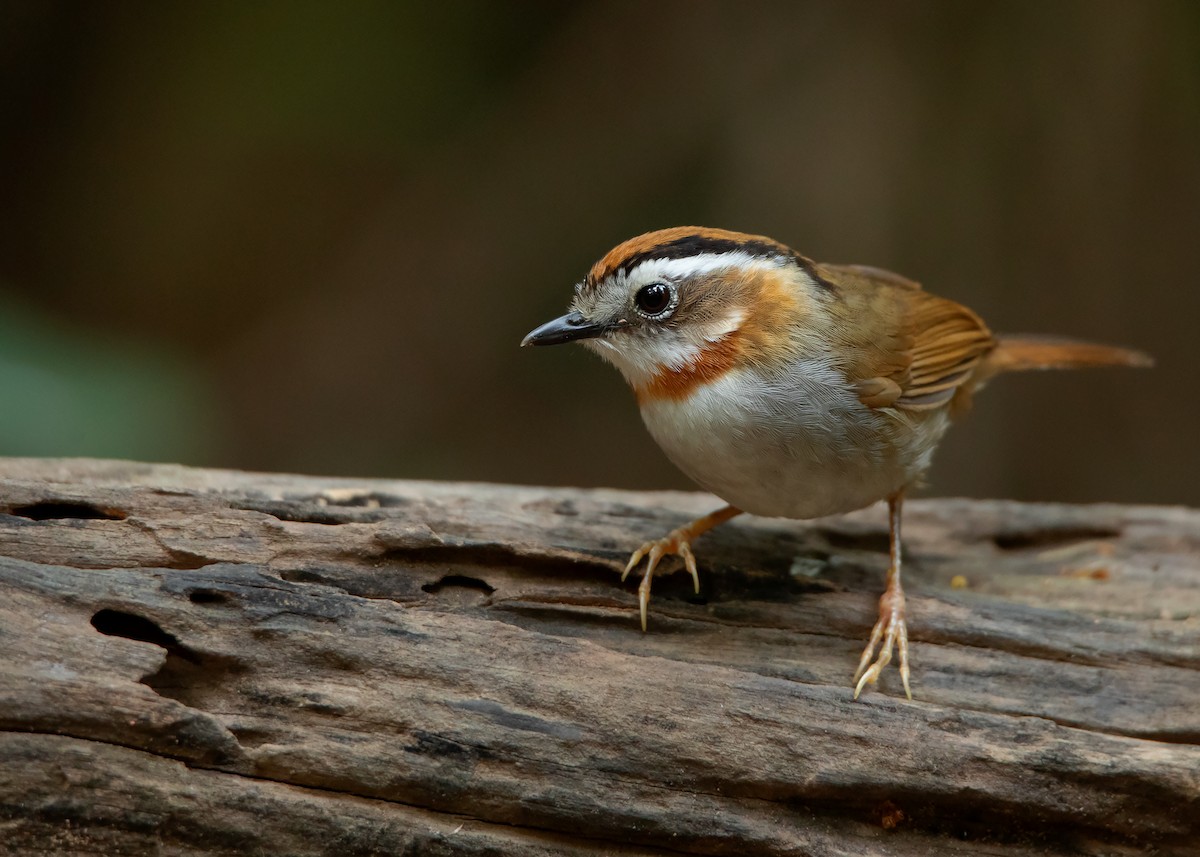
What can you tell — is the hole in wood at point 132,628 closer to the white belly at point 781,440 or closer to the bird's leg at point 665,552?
the bird's leg at point 665,552

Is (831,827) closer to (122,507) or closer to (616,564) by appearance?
(616,564)

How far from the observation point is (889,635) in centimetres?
351

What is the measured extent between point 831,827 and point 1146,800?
99 centimetres

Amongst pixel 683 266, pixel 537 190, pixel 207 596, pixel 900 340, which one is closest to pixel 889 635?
pixel 900 340

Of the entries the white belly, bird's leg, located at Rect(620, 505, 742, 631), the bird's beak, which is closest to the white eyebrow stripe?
the bird's beak

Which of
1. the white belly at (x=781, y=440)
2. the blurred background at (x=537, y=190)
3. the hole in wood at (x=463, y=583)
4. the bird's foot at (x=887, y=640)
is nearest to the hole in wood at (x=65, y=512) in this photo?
the hole in wood at (x=463, y=583)

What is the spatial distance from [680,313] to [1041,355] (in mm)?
2273

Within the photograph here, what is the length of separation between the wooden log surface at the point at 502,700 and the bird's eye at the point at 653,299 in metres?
0.87

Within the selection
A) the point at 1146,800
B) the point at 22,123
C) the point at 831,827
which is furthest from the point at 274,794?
the point at 22,123

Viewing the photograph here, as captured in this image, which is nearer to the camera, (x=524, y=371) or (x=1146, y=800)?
(x=1146, y=800)

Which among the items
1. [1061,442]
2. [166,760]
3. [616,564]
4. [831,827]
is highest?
[1061,442]

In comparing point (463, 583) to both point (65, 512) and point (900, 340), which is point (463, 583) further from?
point (900, 340)

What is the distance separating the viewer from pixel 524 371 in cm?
784

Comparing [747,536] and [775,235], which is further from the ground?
[775,235]
